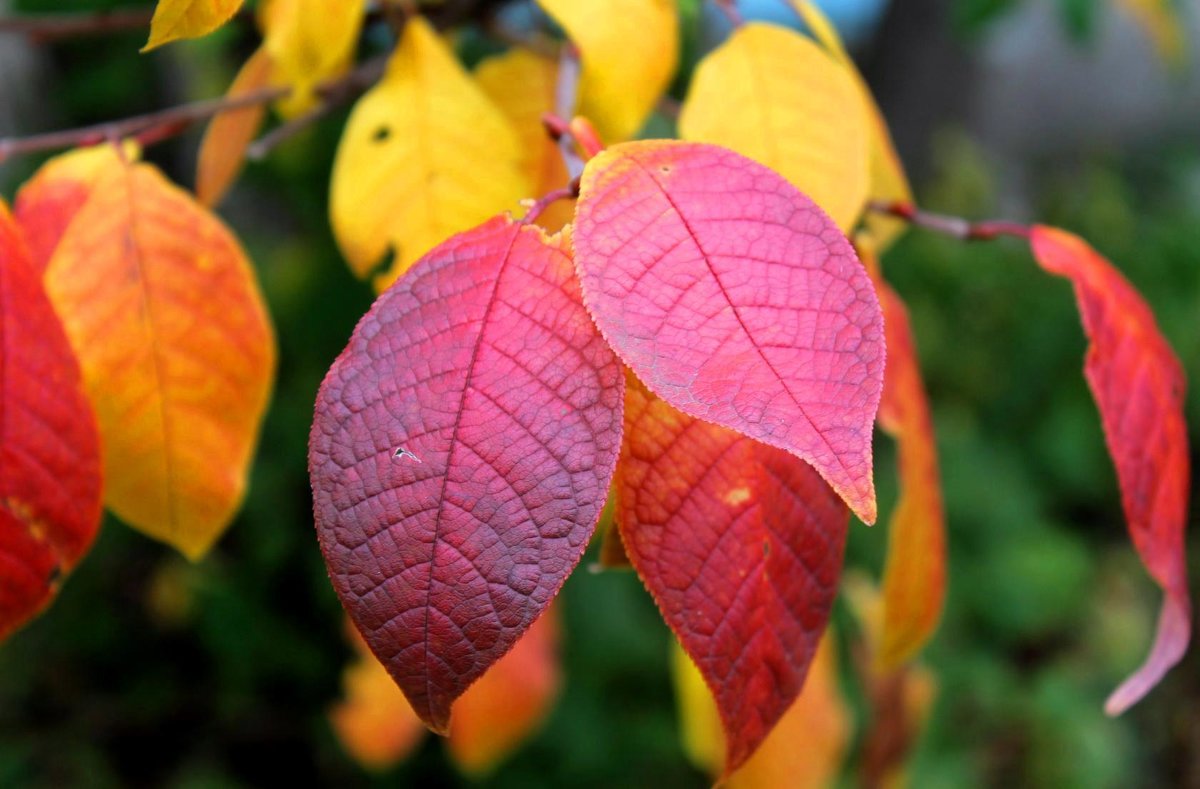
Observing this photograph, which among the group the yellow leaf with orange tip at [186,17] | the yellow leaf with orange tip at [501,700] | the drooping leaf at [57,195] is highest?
the yellow leaf with orange tip at [186,17]

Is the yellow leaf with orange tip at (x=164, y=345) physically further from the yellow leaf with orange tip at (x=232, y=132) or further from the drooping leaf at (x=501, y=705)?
the drooping leaf at (x=501, y=705)

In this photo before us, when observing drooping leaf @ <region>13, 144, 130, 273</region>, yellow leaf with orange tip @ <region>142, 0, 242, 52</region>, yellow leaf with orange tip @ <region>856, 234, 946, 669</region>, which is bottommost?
yellow leaf with orange tip @ <region>856, 234, 946, 669</region>

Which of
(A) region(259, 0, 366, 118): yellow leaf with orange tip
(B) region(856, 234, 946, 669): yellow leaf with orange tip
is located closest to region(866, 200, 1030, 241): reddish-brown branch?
(B) region(856, 234, 946, 669): yellow leaf with orange tip

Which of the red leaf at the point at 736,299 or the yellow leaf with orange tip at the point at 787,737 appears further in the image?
the yellow leaf with orange tip at the point at 787,737

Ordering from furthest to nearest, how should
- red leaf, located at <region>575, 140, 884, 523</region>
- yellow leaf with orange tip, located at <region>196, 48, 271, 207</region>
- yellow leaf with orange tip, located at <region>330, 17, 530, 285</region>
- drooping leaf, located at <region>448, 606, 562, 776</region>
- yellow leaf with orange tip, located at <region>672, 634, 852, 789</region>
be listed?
drooping leaf, located at <region>448, 606, 562, 776</region> → yellow leaf with orange tip, located at <region>672, 634, 852, 789</region> → yellow leaf with orange tip, located at <region>196, 48, 271, 207</region> → yellow leaf with orange tip, located at <region>330, 17, 530, 285</region> → red leaf, located at <region>575, 140, 884, 523</region>

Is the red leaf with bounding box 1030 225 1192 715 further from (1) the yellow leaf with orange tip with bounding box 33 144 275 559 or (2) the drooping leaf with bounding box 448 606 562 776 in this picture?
(2) the drooping leaf with bounding box 448 606 562 776

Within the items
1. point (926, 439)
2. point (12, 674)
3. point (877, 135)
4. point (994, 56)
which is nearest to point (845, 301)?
point (926, 439)

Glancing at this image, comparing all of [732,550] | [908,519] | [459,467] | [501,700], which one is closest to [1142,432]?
[908,519]

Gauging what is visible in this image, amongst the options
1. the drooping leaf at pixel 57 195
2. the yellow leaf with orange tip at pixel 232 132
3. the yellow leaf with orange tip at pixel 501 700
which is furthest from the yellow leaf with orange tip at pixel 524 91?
the yellow leaf with orange tip at pixel 501 700
